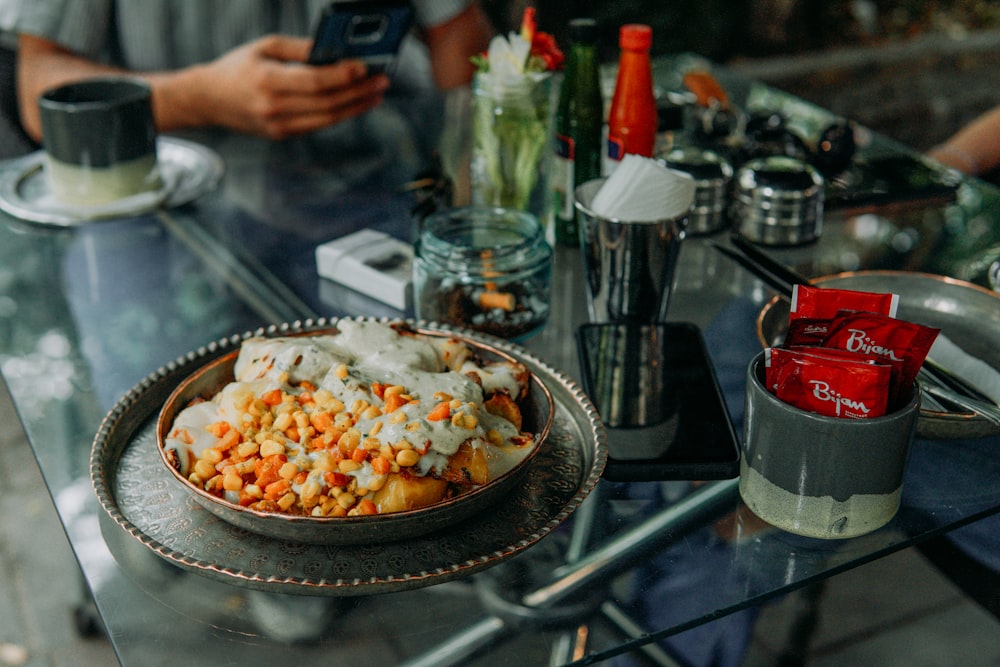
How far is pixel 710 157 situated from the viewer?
134cm

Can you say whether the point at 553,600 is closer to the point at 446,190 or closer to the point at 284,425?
the point at 284,425

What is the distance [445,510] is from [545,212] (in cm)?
70

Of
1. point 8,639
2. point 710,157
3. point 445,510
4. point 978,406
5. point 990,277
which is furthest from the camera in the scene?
point 8,639

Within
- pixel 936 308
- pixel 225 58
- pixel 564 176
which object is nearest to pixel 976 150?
pixel 936 308

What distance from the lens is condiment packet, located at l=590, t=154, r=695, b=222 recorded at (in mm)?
1008

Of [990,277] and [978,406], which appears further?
[990,277]

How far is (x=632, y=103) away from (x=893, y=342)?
0.57m

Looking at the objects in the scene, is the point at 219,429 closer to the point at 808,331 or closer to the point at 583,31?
the point at 808,331

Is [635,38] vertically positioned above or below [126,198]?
above

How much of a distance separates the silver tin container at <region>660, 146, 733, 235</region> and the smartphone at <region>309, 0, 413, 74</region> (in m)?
0.50

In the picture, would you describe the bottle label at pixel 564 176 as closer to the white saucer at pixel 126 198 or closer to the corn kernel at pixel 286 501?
the white saucer at pixel 126 198

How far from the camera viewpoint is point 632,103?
3.96ft

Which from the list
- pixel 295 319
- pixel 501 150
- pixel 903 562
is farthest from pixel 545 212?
pixel 903 562

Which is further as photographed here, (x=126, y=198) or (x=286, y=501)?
(x=126, y=198)
